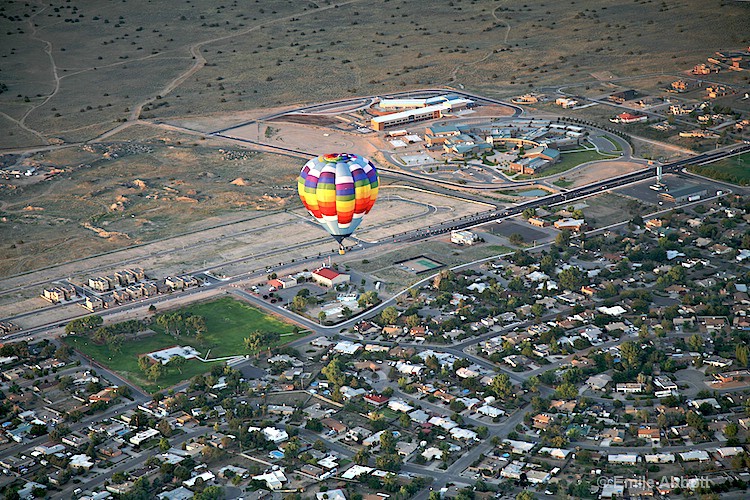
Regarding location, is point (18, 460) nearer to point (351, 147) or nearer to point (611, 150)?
point (351, 147)

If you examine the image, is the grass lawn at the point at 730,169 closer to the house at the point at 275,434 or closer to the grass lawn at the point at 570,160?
the grass lawn at the point at 570,160

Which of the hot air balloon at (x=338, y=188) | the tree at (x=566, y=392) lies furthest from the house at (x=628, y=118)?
the tree at (x=566, y=392)

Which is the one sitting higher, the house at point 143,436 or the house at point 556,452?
the house at point 143,436

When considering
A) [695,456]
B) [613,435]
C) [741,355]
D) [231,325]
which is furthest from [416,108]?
[695,456]

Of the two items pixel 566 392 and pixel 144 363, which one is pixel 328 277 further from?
pixel 566 392

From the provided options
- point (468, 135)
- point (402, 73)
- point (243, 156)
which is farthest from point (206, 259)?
point (402, 73)
